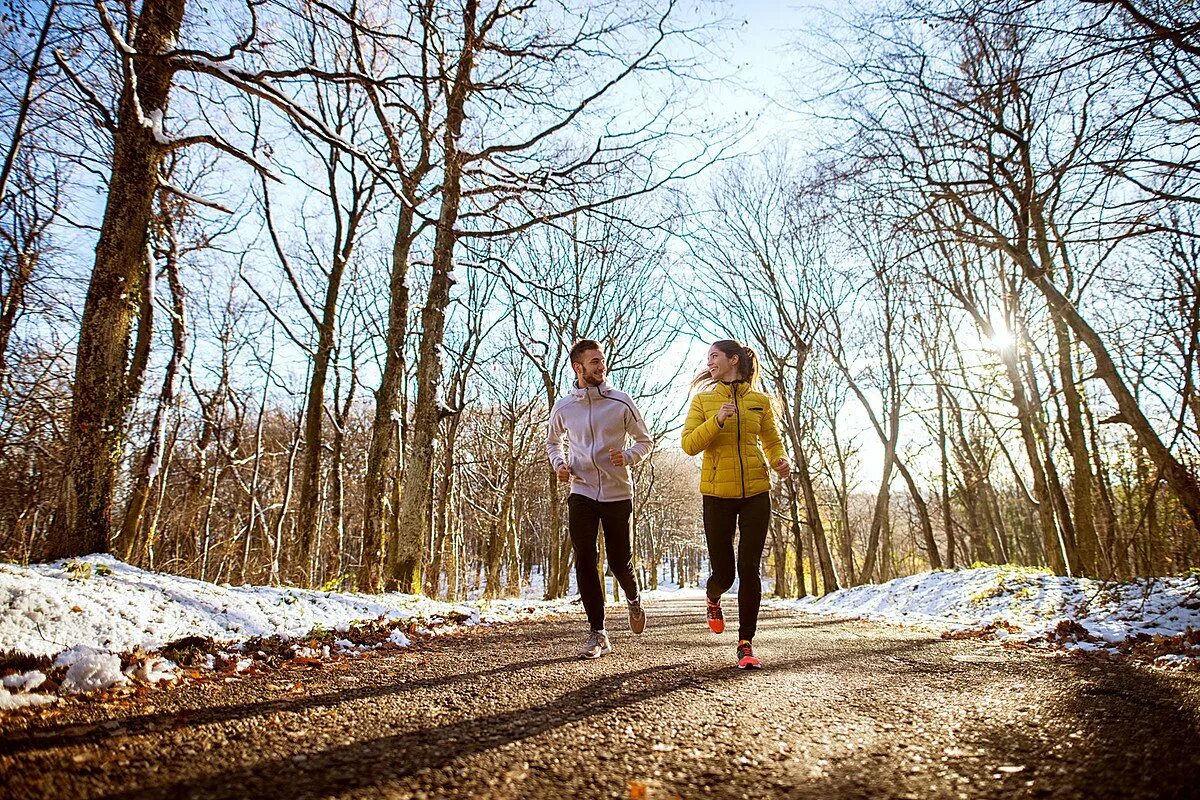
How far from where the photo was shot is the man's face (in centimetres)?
445

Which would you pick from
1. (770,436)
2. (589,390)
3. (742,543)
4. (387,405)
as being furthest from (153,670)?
(387,405)

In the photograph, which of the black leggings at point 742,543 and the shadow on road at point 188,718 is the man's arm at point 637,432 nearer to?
the black leggings at point 742,543

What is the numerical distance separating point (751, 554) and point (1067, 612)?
4.60 metres

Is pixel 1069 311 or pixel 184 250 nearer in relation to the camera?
pixel 1069 311

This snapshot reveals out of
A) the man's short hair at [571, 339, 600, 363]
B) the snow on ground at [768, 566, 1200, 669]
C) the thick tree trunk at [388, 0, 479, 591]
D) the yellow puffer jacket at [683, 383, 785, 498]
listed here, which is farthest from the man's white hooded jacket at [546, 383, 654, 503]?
the thick tree trunk at [388, 0, 479, 591]

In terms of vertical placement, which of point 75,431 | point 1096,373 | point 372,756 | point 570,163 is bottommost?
point 372,756

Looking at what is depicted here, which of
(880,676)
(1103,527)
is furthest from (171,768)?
(1103,527)

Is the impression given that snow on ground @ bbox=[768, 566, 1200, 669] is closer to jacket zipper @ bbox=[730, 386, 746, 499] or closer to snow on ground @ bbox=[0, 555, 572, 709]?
jacket zipper @ bbox=[730, 386, 746, 499]

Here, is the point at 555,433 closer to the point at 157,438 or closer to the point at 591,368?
the point at 591,368

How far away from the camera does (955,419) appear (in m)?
19.9

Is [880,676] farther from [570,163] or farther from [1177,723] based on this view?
[570,163]

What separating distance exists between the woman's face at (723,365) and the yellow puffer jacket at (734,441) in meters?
0.08

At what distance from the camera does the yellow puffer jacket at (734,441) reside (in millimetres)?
4094

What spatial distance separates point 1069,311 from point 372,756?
788cm
